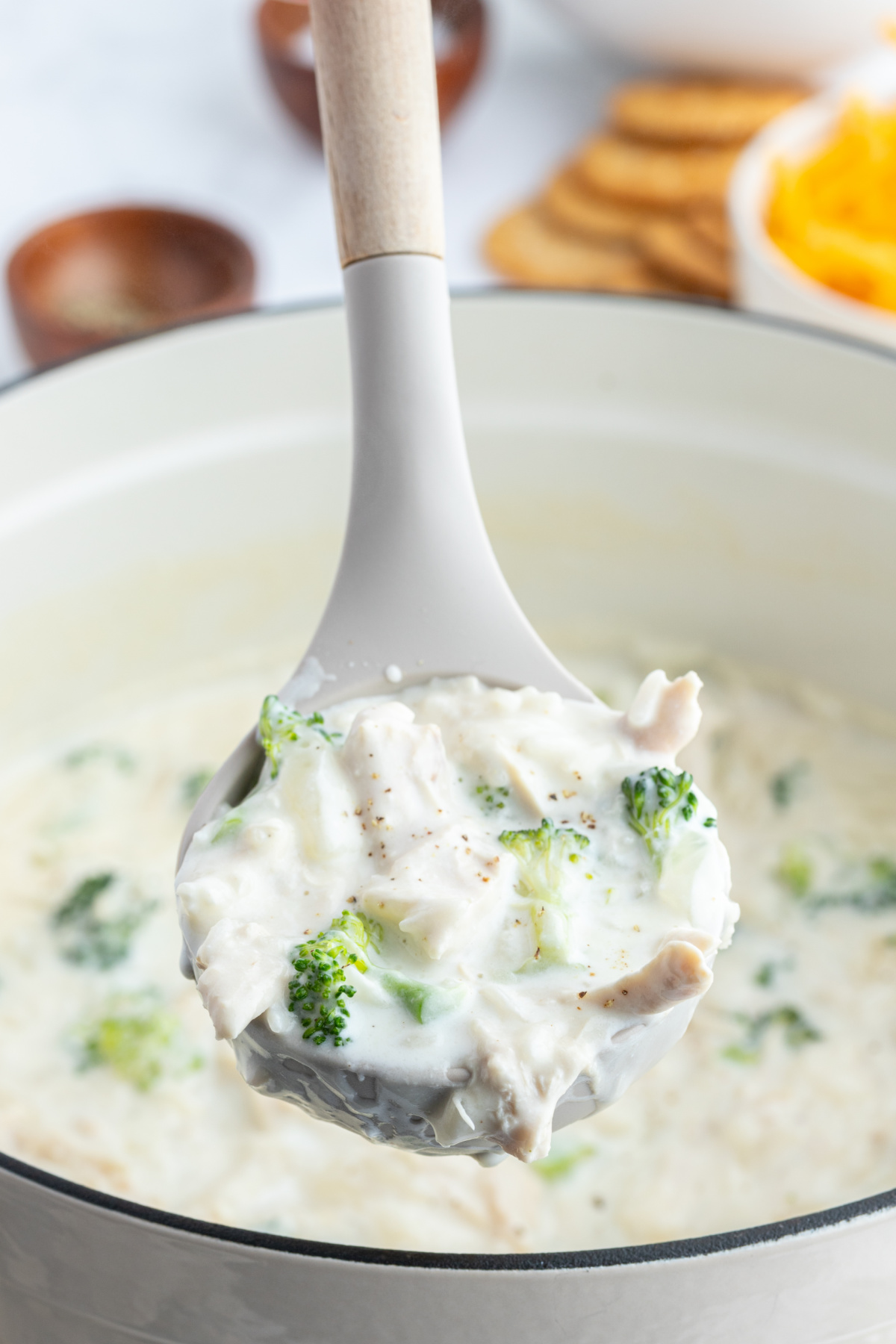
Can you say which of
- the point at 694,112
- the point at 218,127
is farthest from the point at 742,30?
the point at 218,127

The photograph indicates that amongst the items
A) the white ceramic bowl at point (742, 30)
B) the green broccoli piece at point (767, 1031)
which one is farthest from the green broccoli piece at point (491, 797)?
the white ceramic bowl at point (742, 30)

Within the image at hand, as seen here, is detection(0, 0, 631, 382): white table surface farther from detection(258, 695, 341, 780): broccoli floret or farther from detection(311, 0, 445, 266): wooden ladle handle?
detection(258, 695, 341, 780): broccoli floret

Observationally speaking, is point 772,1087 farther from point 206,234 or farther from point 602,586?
point 206,234

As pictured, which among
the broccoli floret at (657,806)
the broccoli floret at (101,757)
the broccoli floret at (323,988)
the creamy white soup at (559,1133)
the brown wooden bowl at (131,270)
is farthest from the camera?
the brown wooden bowl at (131,270)

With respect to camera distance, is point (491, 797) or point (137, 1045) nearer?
point (491, 797)

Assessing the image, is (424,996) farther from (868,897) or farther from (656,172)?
(656,172)

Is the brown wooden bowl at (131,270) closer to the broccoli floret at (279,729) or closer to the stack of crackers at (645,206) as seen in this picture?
the stack of crackers at (645,206)
